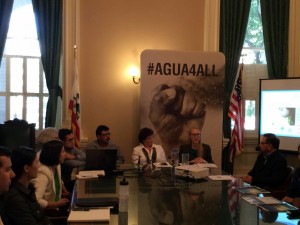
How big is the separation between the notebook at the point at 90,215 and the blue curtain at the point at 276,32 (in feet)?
14.6

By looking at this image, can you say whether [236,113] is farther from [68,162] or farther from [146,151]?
[68,162]

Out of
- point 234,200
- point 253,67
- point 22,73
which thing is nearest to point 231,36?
point 253,67

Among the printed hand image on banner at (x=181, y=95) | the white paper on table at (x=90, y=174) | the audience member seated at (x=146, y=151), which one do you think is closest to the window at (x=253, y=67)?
the printed hand image on banner at (x=181, y=95)

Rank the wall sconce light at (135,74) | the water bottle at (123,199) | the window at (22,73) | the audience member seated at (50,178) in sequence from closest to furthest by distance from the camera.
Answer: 1. the water bottle at (123,199)
2. the audience member seated at (50,178)
3. the window at (22,73)
4. the wall sconce light at (135,74)

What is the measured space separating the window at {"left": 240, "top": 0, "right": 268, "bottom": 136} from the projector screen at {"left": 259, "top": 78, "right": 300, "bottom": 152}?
0.35 meters

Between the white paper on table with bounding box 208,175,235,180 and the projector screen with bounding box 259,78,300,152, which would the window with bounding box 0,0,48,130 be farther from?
the projector screen with bounding box 259,78,300,152

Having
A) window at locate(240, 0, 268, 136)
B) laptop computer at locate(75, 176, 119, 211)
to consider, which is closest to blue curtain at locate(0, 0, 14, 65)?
laptop computer at locate(75, 176, 119, 211)

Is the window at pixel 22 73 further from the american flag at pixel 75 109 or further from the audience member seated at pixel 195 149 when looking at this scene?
the audience member seated at pixel 195 149

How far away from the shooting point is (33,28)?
5.75 meters

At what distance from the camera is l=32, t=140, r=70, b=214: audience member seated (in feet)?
10.4

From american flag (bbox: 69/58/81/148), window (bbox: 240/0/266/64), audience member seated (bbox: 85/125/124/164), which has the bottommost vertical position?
audience member seated (bbox: 85/125/124/164)

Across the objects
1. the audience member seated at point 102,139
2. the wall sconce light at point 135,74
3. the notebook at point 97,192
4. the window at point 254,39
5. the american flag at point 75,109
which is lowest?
the notebook at point 97,192

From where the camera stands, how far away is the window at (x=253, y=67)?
6211 mm

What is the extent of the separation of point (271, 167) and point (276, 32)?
258cm
